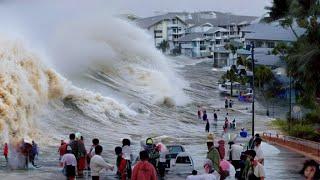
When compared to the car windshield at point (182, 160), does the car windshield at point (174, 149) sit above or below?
above

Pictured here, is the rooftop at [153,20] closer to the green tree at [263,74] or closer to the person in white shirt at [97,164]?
the green tree at [263,74]

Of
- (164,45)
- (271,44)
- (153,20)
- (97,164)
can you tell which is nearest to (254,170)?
(97,164)

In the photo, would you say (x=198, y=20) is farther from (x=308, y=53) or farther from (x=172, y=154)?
(x=172, y=154)

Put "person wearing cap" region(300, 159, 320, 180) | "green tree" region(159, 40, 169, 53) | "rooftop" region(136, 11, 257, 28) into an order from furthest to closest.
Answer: "green tree" region(159, 40, 169, 53), "rooftop" region(136, 11, 257, 28), "person wearing cap" region(300, 159, 320, 180)

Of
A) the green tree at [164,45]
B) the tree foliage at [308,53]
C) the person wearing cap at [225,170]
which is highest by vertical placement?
the green tree at [164,45]

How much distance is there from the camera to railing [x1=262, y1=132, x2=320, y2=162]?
24692 millimetres

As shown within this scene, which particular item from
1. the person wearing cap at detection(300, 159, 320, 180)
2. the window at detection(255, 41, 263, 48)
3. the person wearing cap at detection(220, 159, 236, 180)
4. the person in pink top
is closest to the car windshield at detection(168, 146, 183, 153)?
the person wearing cap at detection(220, 159, 236, 180)

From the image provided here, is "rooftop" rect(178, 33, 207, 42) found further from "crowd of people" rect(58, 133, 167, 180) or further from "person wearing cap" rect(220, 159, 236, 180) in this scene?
"person wearing cap" rect(220, 159, 236, 180)

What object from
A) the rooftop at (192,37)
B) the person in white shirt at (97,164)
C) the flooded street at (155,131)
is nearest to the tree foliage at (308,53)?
the flooded street at (155,131)

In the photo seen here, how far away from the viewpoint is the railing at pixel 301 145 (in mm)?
24692

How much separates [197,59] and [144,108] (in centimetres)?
8579

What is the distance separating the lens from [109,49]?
6625 cm

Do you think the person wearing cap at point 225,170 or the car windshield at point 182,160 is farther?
the car windshield at point 182,160

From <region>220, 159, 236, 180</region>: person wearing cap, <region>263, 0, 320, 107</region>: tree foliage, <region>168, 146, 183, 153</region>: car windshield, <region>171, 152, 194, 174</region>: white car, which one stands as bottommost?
<region>171, 152, 194, 174</region>: white car
